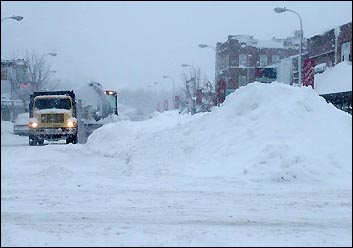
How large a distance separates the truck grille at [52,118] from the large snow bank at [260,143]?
21.1ft

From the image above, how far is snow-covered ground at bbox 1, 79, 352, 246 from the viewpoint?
23.6 ft

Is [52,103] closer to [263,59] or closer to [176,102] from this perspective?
[176,102]

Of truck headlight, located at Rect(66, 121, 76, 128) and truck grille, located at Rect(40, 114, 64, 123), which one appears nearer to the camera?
truck grille, located at Rect(40, 114, 64, 123)

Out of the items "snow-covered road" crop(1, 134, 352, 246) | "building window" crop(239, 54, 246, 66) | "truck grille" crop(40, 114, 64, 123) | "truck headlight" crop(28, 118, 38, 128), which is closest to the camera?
"snow-covered road" crop(1, 134, 352, 246)

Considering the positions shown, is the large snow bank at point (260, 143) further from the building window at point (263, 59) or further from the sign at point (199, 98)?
the building window at point (263, 59)

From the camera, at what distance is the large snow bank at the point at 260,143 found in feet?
39.5

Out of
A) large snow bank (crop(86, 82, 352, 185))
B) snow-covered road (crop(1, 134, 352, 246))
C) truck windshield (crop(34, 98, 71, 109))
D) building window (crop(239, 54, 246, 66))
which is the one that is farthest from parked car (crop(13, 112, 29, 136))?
building window (crop(239, 54, 246, 66))

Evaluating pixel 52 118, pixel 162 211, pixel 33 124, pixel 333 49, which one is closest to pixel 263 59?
pixel 333 49

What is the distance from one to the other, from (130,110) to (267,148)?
2204 cm

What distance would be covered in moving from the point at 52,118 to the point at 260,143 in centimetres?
1217

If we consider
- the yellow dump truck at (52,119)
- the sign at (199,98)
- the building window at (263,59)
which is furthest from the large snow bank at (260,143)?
the building window at (263,59)

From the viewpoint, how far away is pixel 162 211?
860cm

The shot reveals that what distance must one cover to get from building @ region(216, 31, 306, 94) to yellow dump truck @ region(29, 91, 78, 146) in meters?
28.4

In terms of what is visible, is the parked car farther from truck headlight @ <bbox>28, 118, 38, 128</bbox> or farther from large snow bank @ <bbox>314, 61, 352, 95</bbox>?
large snow bank @ <bbox>314, 61, 352, 95</bbox>
